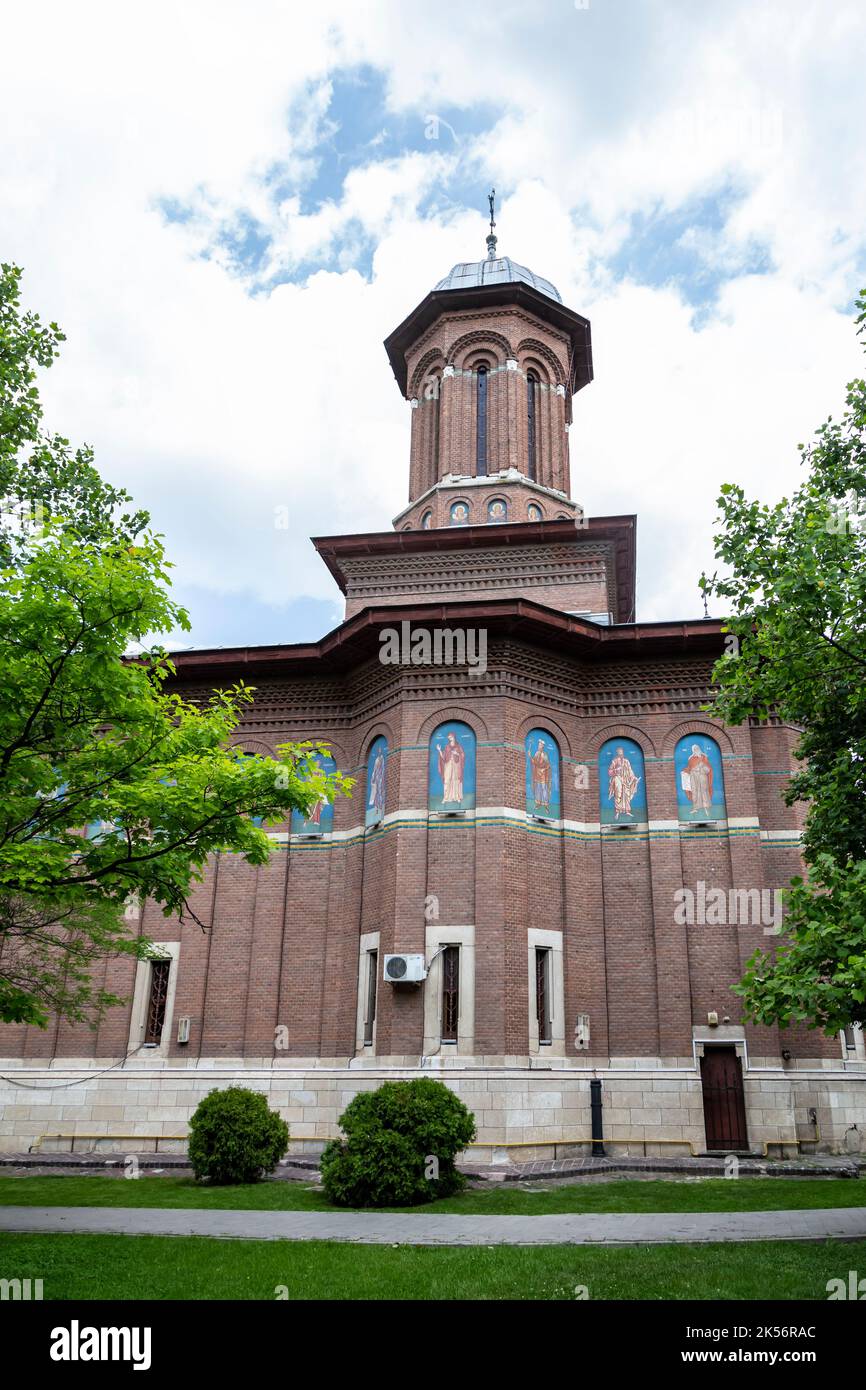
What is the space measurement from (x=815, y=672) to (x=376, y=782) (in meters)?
10.9

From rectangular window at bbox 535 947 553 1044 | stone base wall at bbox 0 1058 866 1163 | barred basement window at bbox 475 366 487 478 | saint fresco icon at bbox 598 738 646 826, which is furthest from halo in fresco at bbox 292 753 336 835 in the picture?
barred basement window at bbox 475 366 487 478

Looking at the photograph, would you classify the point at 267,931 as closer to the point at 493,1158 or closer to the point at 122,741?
the point at 493,1158

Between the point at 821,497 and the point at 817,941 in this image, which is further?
the point at 821,497

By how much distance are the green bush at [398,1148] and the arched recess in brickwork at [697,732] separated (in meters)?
8.84

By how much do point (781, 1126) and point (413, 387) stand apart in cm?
2139

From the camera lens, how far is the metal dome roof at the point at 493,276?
28.7m

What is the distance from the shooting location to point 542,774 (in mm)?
19844

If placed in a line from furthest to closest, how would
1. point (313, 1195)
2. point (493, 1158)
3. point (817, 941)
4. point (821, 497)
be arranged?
point (493, 1158) → point (313, 1195) → point (821, 497) → point (817, 941)

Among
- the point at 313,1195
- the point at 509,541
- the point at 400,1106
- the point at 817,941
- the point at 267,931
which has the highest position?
the point at 509,541

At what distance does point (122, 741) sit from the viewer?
10.2 meters

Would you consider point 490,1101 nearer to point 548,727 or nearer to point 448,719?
point 448,719
